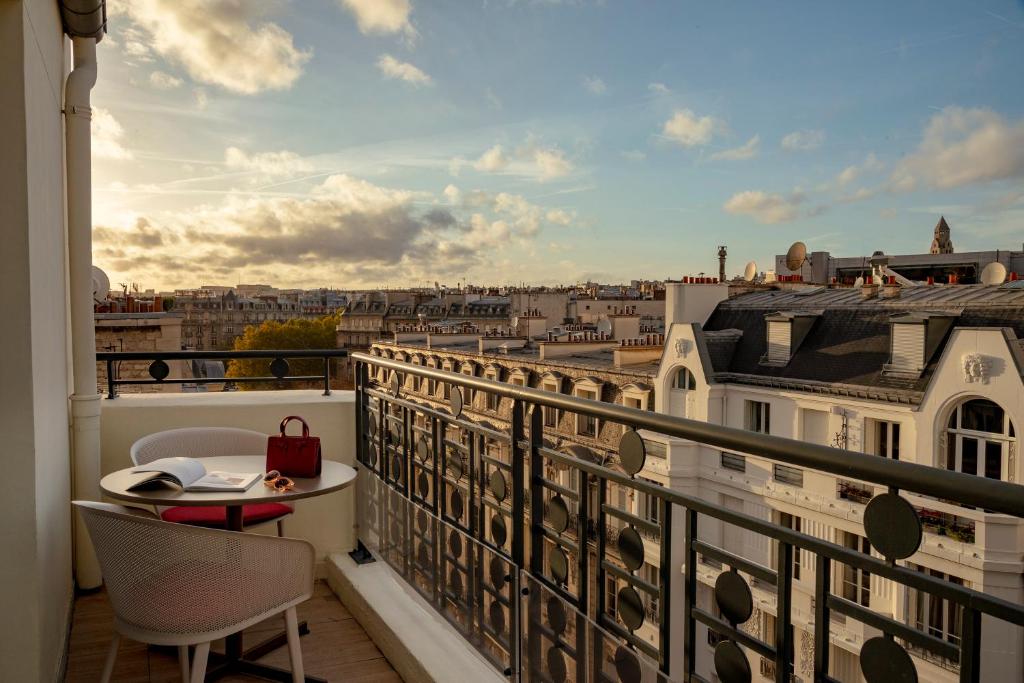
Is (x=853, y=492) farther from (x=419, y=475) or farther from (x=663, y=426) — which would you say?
(x=663, y=426)

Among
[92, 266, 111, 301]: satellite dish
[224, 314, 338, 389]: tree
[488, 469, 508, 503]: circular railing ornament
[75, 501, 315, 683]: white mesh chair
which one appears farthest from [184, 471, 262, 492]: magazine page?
[224, 314, 338, 389]: tree

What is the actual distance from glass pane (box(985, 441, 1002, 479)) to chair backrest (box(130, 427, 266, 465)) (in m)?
14.6

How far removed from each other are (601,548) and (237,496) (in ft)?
4.56

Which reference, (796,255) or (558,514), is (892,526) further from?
(796,255)

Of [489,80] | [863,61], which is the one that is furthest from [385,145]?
[863,61]

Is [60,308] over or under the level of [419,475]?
over

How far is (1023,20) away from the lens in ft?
132

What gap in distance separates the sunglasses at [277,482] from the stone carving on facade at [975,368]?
14.8m

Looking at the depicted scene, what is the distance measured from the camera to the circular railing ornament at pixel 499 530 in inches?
91.4

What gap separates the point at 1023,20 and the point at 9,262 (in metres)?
51.6

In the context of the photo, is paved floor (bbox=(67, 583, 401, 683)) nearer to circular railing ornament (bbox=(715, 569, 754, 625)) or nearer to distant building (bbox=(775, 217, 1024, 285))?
circular railing ornament (bbox=(715, 569, 754, 625))

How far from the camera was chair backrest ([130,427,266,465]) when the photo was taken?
331cm

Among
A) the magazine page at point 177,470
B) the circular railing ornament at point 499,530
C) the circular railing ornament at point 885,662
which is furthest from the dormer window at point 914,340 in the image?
the circular railing ornament at point 885,662

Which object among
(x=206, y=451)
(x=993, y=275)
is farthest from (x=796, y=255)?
(x=206, y=451)
